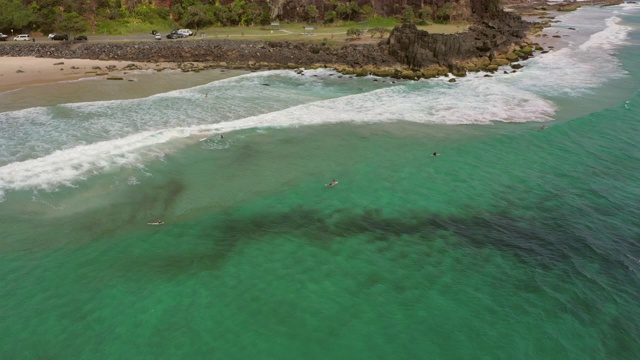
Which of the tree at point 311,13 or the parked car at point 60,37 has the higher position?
the tree at point 311,13

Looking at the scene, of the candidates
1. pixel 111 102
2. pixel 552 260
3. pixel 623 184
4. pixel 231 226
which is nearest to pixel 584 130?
pixel 623 184

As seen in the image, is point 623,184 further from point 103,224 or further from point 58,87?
point 58,87

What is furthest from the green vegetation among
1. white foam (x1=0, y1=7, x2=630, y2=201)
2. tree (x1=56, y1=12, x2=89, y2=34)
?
white foam (x1=0, y1=7, x2=630, y2=201)

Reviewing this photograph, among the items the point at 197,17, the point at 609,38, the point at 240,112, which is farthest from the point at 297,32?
the point at 609,38

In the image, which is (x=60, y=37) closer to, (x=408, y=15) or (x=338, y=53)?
(x=338, y=53)

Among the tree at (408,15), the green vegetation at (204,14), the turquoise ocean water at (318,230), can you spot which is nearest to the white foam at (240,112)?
the turquoise ocean water at (318,230)

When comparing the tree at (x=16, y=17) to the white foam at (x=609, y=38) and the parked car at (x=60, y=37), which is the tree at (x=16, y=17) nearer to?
the parked car at (x=60, y=37)

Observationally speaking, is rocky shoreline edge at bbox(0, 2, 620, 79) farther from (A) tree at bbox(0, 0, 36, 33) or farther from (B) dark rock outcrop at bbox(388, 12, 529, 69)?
(A) tree at bbox(0, 0, 36, 33)
